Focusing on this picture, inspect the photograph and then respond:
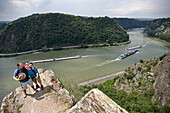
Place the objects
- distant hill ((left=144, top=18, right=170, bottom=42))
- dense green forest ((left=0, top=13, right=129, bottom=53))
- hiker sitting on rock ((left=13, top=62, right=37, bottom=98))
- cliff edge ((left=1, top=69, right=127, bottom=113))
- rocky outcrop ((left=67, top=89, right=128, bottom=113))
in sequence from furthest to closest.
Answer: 1. distant hill ((left=144, top=18, right=170, bottom=42))
2. dense green forest ((left=0, top=13, right=129, bottom=53))
3. hiker sitting on rock ((left=13, top=62, right=37, bottom=98))
4. cliff edge ((left=1, top=69, right=127, bottom=113))
5. rocky outcrop ((left=67, top=89, right=128, bottom=113))

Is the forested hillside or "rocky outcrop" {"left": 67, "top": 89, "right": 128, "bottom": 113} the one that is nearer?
"rocky outcrop" {"left": 67, "top": 89, "right": 128, "bottom": 113}

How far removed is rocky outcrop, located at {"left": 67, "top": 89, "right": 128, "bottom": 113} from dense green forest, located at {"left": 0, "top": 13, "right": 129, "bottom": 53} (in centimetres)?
6263

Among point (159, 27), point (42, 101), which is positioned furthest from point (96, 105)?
point (159, 27)

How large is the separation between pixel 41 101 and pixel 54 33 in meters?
67.9

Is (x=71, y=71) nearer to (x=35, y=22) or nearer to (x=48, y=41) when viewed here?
(x=48, y=41)

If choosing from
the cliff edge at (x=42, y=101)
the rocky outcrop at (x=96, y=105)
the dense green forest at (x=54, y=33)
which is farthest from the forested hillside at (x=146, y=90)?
the dense green forest at (x=54, y=33)

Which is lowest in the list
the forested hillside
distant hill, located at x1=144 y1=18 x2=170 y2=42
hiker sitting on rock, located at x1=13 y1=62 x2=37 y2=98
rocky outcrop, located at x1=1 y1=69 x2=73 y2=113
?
the forested hillside

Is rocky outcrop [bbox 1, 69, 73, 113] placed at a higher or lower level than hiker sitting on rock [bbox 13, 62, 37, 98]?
lower

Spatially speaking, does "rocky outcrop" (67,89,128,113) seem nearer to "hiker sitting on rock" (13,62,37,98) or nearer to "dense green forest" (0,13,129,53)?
"hiker sitting on rock" (13,62,37,98)

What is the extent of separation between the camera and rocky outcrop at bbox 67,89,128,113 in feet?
8.98

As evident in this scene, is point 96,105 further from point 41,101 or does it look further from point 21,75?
point 21,75

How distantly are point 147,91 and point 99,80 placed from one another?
12196 millimetres

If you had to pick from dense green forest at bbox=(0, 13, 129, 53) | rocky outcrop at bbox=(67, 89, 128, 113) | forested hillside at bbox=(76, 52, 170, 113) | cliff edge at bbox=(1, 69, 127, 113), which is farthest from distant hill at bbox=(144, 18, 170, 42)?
rocky outcrop at bbox=(67, 89, 128, 113)

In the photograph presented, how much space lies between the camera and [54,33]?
6850 cm
